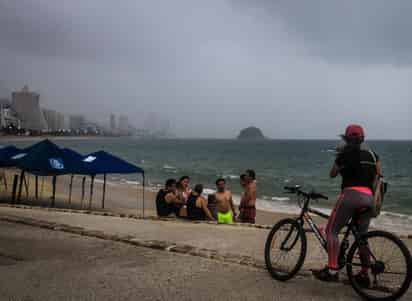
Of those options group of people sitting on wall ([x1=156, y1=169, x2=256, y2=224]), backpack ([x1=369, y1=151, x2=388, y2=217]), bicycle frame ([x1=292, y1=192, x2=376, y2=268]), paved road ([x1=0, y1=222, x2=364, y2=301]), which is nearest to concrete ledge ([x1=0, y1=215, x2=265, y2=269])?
paved road ([x1=0, y1=222, x2=364, y2=301])

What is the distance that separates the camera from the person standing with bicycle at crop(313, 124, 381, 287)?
4367 mm

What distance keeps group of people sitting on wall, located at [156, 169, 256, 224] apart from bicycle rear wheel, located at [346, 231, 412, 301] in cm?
557

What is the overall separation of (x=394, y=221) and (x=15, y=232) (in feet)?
51.1

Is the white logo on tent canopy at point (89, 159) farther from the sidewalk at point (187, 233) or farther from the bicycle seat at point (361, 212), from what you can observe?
the bicycle seat at point (361, 212)

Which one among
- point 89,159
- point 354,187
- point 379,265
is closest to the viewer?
point 379,265

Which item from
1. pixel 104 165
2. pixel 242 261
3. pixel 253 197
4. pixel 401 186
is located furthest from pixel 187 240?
pixel 401 186

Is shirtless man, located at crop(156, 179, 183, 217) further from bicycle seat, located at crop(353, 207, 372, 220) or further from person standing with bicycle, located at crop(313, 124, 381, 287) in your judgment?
bicycle seat, located at crop(353, 207, 372, 220)

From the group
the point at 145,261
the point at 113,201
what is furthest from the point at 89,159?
the point at 113,201

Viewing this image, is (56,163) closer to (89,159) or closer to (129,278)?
(89,159)

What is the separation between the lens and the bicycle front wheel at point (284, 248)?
4785mm

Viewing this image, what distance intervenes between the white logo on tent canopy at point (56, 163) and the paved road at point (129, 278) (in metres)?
7.00

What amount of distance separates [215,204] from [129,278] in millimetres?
5843

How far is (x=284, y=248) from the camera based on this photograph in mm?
4945

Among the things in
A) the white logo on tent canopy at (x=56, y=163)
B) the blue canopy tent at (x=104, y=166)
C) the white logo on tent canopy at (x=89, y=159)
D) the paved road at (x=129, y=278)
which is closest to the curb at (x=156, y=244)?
the paved road at (x=129, y=278)
